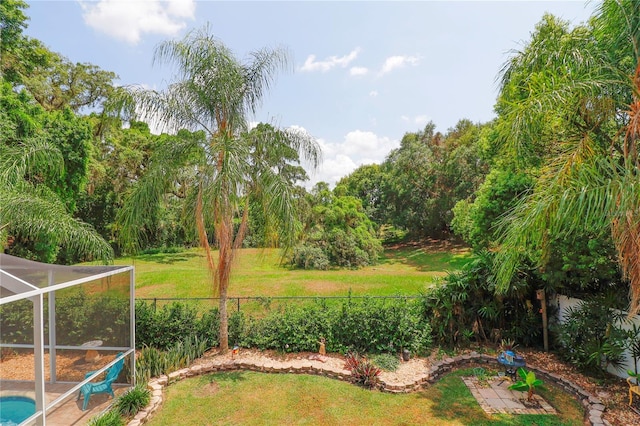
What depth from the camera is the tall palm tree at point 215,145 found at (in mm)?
5867

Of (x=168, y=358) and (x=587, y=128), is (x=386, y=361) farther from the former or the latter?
(x=587, y=128)

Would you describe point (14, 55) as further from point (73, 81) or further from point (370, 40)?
point (370, 40)

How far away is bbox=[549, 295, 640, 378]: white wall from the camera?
16.6 ft

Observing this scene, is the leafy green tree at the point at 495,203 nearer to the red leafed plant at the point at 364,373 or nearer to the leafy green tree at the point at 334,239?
the red leafed plant at the point at 364,373

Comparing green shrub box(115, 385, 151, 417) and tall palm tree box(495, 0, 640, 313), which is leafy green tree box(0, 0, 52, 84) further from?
tall palm tree box(495, 0, 640, 313)

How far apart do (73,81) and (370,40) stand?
1647cm

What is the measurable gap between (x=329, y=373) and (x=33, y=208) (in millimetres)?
6311

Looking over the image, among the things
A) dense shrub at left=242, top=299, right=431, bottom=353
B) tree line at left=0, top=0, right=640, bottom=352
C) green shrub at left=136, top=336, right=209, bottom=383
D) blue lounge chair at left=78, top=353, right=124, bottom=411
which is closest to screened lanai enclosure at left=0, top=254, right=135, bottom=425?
blue lounge chair at left=78, top=353, right=124, bottom=411

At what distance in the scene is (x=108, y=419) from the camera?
4.23 m

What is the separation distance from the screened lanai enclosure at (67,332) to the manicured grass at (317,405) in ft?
4.05

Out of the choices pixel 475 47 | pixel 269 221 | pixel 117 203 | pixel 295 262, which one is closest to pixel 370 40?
pixel 475 47

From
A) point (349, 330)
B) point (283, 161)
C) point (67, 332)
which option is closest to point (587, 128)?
point (283, 161)

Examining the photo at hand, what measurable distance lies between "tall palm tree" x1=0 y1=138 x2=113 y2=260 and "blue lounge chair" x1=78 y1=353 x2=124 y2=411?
8.26 ft

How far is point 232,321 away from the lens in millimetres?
7164
